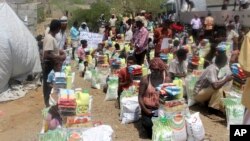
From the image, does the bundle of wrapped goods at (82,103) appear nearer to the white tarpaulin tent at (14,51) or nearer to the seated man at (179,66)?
the seated man at (179,66)

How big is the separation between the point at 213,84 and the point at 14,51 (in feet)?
16.1

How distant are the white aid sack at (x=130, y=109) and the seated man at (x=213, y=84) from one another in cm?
97

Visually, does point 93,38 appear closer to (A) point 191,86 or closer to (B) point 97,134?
(A) point 191,86

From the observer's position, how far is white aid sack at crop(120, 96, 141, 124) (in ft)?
22.7

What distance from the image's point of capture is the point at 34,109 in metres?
9.00

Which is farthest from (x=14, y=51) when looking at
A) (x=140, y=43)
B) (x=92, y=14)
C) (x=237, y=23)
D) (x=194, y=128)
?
(x=92, y=14)

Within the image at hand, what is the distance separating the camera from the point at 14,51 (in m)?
10.2

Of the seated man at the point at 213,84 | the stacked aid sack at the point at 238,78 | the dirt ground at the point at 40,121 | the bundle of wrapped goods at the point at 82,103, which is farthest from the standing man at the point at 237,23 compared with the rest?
the bundle of wrapped goods at the point at 82,103

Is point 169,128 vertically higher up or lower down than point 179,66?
lower down

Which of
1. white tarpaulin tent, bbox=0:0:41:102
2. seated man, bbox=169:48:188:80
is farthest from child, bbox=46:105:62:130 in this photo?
white tarpaulin tent, bbox=0:0:41:102

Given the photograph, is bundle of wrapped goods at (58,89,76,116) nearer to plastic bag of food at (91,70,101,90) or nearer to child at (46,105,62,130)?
child at (46,105,62,130)

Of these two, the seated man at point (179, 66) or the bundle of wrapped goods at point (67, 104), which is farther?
the seated man at point (179, 66)

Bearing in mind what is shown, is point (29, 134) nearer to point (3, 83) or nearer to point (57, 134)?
point (57, 134)

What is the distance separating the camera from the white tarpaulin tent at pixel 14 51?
9984mm
